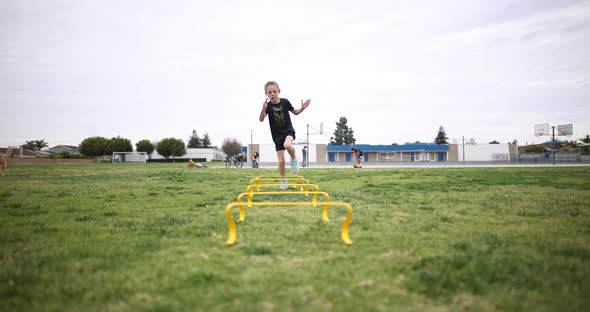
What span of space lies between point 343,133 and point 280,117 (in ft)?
306

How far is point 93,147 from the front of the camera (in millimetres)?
72625

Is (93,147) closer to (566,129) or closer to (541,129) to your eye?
(541,129)

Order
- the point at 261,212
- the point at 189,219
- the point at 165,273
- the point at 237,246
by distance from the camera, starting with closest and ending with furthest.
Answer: the point at 165,273 < the point at 237,246 < the point at 189,219 < the point at 261,212

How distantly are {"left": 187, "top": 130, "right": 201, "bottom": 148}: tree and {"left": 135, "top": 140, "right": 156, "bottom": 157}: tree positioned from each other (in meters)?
43.9

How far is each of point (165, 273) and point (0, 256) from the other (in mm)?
1929

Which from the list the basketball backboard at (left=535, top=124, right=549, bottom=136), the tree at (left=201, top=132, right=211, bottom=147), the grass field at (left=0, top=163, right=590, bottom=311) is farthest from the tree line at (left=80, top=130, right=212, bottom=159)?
the grass field at (left=0, top=163, right=590, bottom=311)

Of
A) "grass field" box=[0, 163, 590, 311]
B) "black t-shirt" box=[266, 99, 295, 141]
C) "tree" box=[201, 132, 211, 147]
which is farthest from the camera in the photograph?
"tree" box=[201, 132, 211, 147]

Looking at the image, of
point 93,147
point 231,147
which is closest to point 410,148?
point 231,147

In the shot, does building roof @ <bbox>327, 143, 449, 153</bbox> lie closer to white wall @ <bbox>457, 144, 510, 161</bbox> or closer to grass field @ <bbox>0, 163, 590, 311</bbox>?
white wall @ <bbox>457, 144, 510, 161</bbox>

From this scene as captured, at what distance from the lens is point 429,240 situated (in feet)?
11.8

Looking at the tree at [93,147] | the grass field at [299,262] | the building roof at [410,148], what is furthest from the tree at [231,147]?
the grass field at [299,262]

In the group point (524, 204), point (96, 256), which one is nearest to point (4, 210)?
point (96, 256)

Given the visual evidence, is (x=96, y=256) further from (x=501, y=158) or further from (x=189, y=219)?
(x=501, y=158)

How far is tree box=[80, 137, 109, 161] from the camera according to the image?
72.4 metres
